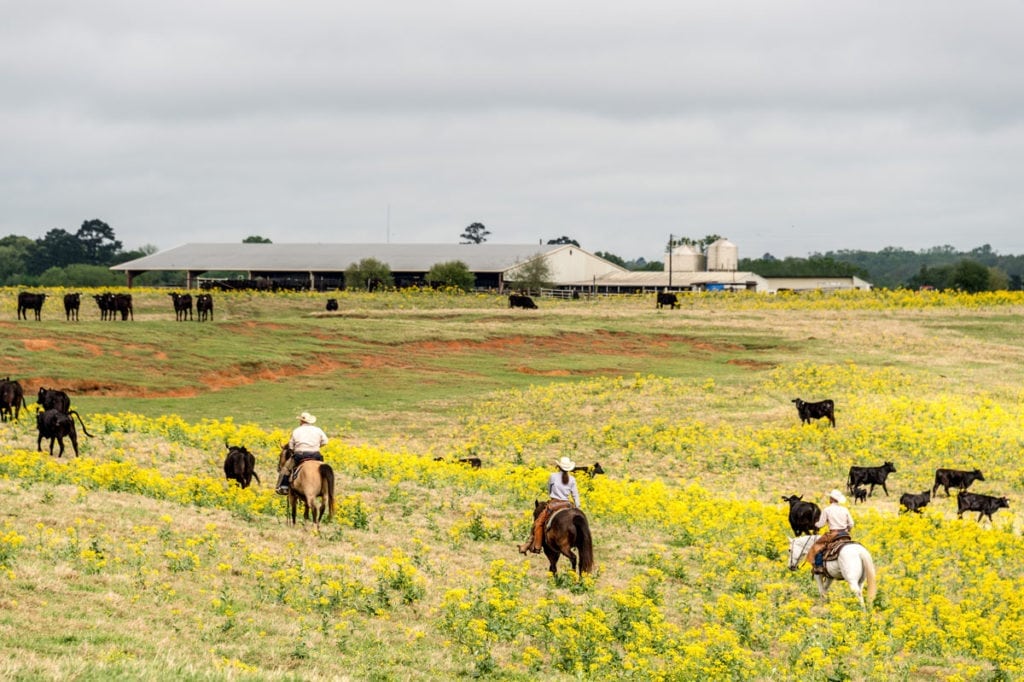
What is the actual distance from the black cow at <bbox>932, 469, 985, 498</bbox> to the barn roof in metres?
89.1

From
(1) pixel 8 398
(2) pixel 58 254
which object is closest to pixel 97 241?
(2) pixel 58 254

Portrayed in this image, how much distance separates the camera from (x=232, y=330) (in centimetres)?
5950

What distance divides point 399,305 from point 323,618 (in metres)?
71.1

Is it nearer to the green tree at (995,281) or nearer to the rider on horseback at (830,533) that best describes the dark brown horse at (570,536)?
the rider on horseback at (830,533)

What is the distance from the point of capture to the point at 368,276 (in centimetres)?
11119

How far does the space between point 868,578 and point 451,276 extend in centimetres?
9268

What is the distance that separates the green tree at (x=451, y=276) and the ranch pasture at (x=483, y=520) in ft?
167

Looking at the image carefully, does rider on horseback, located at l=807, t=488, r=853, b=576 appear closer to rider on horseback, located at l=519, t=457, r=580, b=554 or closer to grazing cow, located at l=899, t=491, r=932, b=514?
rider on horseback, located at l=519, t=457, r=580, b=554

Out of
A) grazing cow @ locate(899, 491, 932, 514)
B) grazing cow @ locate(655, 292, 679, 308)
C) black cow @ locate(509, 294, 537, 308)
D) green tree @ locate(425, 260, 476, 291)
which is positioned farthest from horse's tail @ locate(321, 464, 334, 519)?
green tree @ locate(425, 260, 476, 291)

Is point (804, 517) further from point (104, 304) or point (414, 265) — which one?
point (414, 265)

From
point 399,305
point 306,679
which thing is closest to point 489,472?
point 306,679

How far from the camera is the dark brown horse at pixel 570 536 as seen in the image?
17453 millimetres

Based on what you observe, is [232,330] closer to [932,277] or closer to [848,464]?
[848,464]

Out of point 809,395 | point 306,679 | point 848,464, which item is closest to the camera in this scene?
point 306,679
